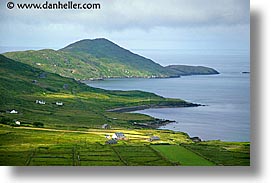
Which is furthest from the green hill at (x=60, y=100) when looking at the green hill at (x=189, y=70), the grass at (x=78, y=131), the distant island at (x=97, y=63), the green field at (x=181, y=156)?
the green field at (x=181, y=156)

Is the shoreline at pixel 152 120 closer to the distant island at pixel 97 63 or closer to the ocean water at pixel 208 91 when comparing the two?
the ocean water at pixel 208 91

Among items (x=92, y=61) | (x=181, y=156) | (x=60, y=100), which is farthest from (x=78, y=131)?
(x=181, y=156)

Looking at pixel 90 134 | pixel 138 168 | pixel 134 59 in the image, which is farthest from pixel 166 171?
pixel 134 59

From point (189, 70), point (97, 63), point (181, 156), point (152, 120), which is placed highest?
point (97, 63)

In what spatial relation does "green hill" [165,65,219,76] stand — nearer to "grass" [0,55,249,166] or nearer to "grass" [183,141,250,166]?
"grass" [0,55,249,166]

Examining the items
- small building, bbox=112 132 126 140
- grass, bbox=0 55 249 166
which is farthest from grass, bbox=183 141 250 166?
small building, bbox=112 132 126 140

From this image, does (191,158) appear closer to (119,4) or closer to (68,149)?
(68,149)

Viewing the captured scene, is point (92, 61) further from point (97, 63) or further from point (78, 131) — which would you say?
point (78, 131)
